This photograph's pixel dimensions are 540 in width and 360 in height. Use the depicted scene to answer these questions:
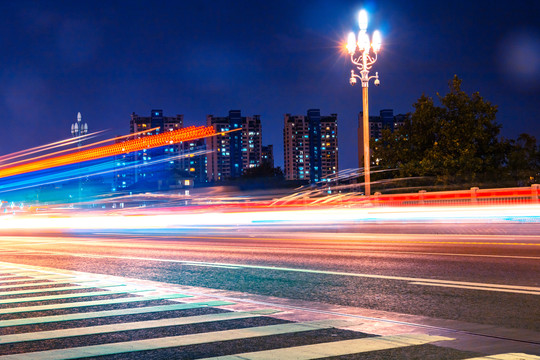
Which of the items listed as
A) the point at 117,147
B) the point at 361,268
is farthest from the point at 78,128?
the point at 361,268

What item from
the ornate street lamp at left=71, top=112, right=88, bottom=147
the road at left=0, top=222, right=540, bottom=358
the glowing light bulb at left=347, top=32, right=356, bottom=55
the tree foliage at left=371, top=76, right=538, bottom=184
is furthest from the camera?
the ornate street lamp at left=71, top=112, right=88, bottom=147

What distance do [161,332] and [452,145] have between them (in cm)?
3712

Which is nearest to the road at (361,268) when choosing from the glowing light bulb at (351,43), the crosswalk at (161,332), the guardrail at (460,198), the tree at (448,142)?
the crosswalk at (161,332)

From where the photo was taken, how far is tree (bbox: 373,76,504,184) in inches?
1555

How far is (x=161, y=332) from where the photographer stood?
635cm

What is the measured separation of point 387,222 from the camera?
26984 mm

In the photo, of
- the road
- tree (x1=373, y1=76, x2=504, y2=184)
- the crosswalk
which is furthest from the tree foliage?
the crosswalk

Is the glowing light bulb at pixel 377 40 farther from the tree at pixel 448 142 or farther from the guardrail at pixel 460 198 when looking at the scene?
the tree at pixel 448 142

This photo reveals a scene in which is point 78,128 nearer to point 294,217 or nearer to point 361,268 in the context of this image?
point 294,217

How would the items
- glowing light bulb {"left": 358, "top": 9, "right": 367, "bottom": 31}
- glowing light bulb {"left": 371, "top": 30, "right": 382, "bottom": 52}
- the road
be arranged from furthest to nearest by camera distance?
glowing light bulb {"left": 371, "top": 30, "right": 382, "bottom": 52} → glowing light bulb {"left": 358, "top": 9, "right": 367, "bottom": 31} → the road

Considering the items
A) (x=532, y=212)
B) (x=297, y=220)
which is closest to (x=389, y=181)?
(x=297, y=220)

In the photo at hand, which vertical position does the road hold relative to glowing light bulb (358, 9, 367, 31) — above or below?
below

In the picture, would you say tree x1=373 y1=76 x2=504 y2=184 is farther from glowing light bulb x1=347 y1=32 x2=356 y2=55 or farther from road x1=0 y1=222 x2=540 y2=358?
road x1=0 y1=222 x2=540 y2=358

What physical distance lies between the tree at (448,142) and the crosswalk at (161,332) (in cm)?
3243
